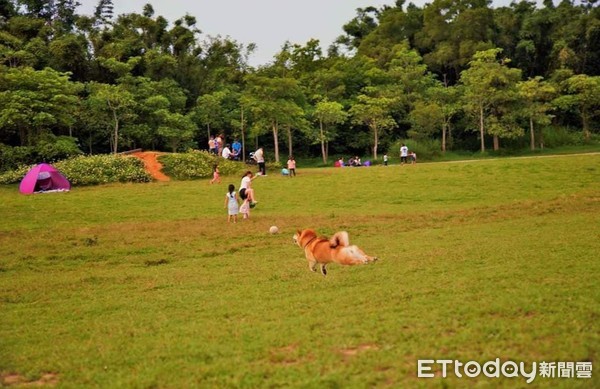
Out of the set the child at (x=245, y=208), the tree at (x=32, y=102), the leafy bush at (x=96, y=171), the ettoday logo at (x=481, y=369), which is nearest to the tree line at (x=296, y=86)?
the tree at (x=32, y=102)

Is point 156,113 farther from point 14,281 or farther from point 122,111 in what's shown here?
point 14,281

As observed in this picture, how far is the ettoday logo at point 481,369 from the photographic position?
489cm

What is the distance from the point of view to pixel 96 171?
28.3 metres

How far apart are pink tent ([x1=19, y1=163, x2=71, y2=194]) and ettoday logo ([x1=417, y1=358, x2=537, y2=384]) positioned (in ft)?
78.7

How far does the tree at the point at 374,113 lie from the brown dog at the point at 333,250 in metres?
35.6

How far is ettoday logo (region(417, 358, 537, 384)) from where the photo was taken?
4.89 metres

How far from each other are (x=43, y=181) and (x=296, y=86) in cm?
1989

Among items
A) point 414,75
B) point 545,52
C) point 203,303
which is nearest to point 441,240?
point 203,303

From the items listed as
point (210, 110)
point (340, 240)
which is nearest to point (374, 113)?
point (210, 110)

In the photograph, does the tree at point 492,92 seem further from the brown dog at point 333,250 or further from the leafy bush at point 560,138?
the brown dog at point 333,250

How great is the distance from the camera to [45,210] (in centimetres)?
1941

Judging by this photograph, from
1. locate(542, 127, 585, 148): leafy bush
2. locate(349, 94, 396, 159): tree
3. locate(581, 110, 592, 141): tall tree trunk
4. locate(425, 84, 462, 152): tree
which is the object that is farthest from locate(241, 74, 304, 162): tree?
locate(581, 110, 592, 141): tall tree trunk

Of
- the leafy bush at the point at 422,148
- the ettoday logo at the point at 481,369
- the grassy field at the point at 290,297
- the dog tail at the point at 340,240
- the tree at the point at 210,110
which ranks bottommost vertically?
the ettoday logo at the point at 481,369

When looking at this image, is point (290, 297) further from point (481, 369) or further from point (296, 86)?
point (296, 86)
